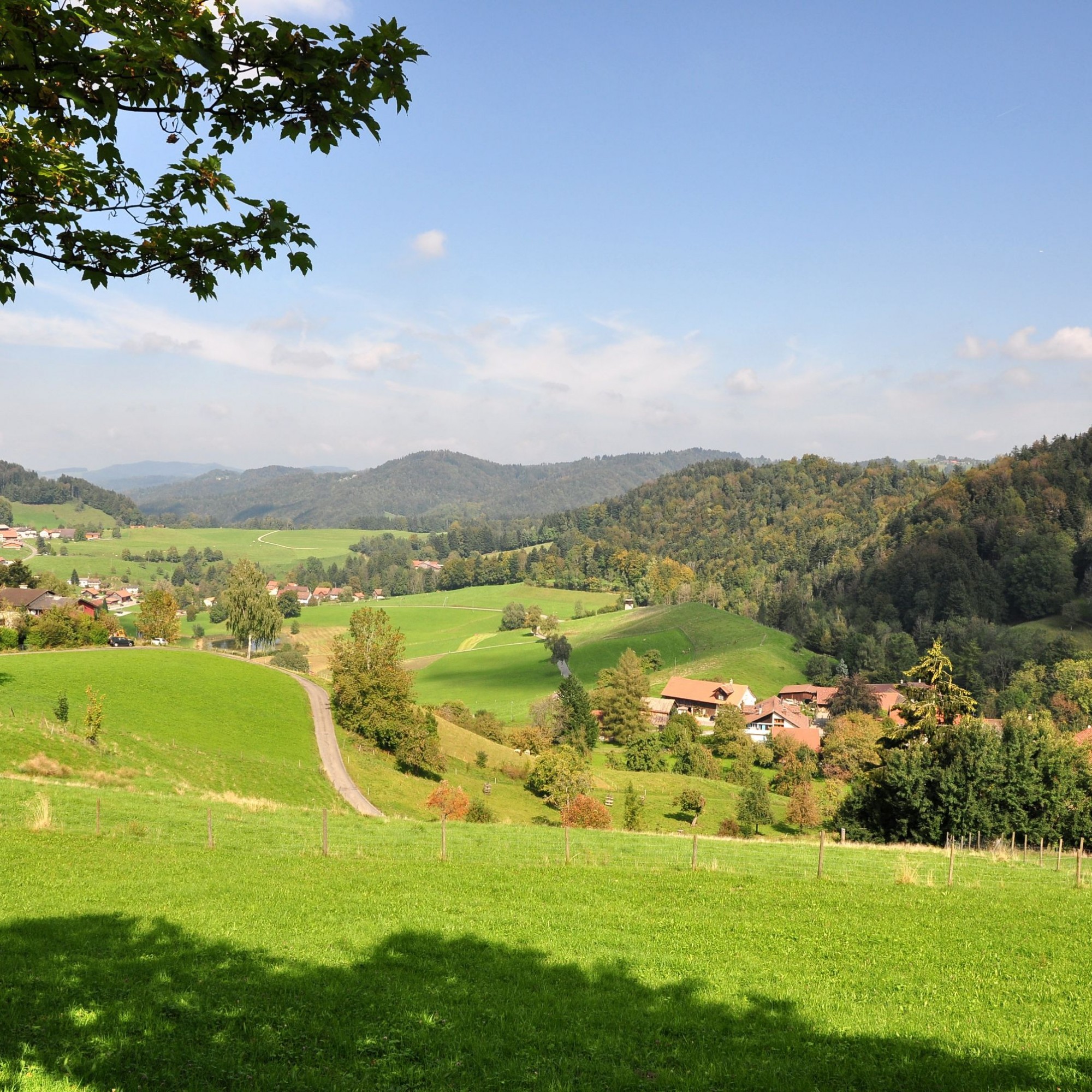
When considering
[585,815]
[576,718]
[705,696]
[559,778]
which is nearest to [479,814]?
[585,815]

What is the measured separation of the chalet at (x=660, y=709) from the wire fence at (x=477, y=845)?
85.8 meters

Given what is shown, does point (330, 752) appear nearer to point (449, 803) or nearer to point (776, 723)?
point (449, 803)

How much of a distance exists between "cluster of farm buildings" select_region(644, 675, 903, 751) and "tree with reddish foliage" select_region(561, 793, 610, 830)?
5663cm

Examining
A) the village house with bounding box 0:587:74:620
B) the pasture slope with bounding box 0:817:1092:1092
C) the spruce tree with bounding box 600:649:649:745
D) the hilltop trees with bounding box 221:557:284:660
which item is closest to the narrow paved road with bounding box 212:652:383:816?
the hilltop trees with bounding box 221:557:284:660

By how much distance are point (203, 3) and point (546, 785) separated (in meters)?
64.8

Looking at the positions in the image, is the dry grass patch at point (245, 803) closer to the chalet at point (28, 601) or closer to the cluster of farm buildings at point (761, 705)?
the chalet at point (28, 601)

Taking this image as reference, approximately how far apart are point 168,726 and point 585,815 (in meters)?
26.9

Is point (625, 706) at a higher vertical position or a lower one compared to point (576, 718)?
lower

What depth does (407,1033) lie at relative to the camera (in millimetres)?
8500

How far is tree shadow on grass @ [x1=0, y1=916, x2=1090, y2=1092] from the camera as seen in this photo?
7461 mm

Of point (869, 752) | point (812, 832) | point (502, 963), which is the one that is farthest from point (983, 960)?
point (869, 752)

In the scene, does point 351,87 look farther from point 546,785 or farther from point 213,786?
point 546,785

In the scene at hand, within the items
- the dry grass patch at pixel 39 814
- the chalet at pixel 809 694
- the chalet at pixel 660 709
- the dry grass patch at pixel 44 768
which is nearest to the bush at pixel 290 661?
the chalet at pixel 660 709

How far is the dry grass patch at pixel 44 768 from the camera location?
33.7 meters
